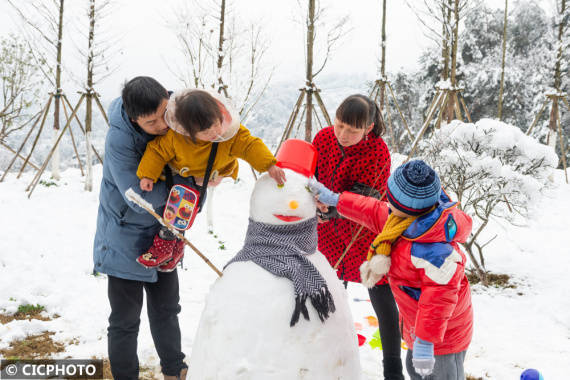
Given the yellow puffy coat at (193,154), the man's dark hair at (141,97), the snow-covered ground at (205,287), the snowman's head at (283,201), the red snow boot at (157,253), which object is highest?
the man's dark hair at (141,97)

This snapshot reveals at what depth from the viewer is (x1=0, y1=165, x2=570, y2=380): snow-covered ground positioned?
278 cm

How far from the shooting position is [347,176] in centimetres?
190

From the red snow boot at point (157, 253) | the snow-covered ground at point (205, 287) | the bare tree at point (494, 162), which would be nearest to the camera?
the red snow boot at point (157, 253)

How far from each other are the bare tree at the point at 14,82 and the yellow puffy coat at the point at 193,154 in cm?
808

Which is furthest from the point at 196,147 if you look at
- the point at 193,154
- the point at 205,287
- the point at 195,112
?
the point at 205,287

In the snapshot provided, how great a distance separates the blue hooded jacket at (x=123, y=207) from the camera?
158 cm

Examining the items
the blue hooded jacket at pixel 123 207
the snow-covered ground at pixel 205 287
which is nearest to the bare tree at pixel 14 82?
the snow-covered ground at pixel 205 287

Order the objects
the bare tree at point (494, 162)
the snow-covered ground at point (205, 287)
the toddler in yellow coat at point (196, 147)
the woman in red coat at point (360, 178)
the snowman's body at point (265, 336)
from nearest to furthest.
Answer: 1. the snowman's body at point (265, 336)
2. the toddler in yellow coat at point (196, 147)
3. the woman in red coat at point (360, 178)
4. the snow-covered ground at point (205, 287)
5. the bare tree at point (494, 162)

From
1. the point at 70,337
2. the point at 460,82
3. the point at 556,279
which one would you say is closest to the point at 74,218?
the point at 70,337

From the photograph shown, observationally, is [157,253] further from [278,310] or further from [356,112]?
[356,112]

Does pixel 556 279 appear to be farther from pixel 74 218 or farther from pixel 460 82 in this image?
pixel 460 82

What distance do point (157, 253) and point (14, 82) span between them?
847 cm

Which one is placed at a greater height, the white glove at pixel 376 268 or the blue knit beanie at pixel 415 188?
the blue knit beanie at pixel 415 188

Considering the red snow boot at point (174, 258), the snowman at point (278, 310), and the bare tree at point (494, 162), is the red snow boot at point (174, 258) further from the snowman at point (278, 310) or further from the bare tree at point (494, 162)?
the bare tree at point (494, 162)
